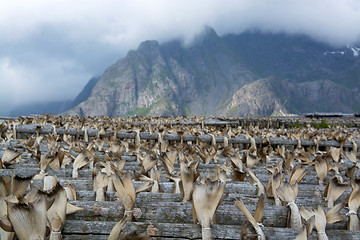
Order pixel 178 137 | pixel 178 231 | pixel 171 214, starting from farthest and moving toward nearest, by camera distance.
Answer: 1. pixel 178 137
2. pixel 171 214
3. pixel 178 231

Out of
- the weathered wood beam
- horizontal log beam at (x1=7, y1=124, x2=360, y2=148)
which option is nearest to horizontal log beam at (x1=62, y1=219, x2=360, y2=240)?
the weathered wood beam

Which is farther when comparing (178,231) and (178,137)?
(178,137)

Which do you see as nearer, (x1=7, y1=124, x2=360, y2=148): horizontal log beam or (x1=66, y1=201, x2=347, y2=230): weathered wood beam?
(x1=66, y1=201, x2=347, y2=230): weathered wood beam

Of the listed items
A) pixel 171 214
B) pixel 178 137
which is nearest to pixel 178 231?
pixel 171 214

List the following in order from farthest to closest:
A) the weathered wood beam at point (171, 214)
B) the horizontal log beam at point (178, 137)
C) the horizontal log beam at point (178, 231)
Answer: the horizontal log beam at point (178, 137)
the weathered wood beam at point (171, 214)
the horizontal log beam at point (178, 231)

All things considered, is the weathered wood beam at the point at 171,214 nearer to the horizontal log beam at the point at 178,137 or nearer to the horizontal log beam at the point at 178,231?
the horizontal log beam at the point at 178,231

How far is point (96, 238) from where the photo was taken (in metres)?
1.72

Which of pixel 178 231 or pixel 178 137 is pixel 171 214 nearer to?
pixel 178 231

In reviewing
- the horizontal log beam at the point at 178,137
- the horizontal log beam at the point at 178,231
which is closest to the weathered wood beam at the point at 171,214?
the horizontal log beam at the point at 178,231

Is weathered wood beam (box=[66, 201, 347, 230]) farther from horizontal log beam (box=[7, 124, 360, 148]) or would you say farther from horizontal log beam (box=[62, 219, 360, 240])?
horizontal log beam (box=[7, 124, 360, 148])

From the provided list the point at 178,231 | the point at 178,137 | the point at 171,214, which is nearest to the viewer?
the point at 178,231

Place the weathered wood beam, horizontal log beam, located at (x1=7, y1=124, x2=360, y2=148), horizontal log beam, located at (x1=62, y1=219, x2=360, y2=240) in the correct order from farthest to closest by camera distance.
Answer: horizontal log beam, located at (x1=7, y1=124, x2=360, y2=148) → the weathered wood beam → horizontal log beam, located at (x1=62, y1=219, x2=360, y2=240)

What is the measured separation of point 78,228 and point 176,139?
16.2 ft

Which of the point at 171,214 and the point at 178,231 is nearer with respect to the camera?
the point at 178,231
